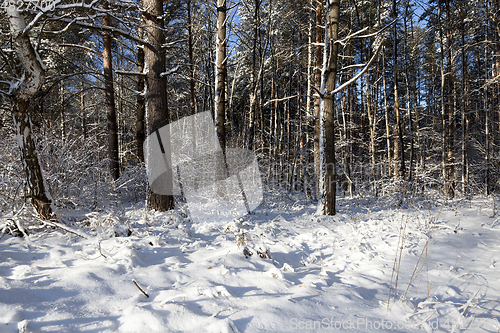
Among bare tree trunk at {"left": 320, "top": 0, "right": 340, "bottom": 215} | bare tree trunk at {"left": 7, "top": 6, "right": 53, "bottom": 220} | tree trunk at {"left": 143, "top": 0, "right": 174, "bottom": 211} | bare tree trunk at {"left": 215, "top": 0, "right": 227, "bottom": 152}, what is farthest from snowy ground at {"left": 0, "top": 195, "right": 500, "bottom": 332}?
bare tree trunk at {"left": 215, "top": 0, "right": 227, "bottom": 152}

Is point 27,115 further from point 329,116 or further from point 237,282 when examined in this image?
point 329,116

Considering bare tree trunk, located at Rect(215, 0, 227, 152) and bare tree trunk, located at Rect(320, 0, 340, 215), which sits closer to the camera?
bare tree trunk, located at Rect(320, 0, 340, 215)

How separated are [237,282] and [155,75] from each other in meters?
4.69

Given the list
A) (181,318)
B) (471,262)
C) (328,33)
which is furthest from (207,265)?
(328,33)

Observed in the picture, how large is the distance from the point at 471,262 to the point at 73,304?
14.9 ft

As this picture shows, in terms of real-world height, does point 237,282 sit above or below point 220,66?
below

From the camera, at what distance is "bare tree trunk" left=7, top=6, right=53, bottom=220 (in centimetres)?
307

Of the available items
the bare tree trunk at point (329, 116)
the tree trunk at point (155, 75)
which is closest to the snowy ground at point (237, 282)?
the bare tree trunk at point (329, 116)

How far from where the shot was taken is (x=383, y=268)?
3.06m

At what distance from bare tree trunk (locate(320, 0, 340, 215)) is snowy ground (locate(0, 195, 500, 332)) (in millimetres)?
1811

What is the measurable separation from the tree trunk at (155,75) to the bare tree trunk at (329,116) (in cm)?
375

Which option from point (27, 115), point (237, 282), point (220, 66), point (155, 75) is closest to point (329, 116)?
point (220, 66)

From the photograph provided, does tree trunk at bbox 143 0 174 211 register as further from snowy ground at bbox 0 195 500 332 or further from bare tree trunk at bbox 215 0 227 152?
snowy ground at bbox 0 195 500 332

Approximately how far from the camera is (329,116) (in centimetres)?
586
